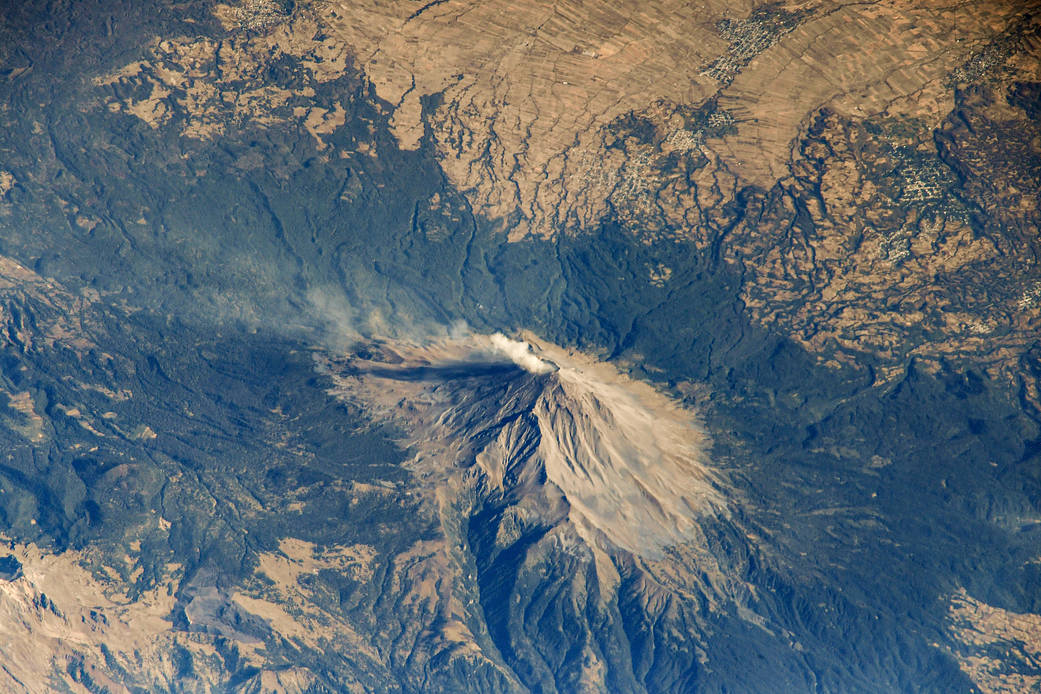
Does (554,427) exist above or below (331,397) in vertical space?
below

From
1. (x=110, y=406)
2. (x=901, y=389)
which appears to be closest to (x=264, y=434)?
(x=110, y=406)

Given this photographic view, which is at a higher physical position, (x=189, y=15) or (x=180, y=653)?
(x=189, y=15)

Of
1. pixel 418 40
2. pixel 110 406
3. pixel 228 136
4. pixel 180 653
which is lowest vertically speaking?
pixel 180 653

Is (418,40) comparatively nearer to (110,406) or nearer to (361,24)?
(361,24)

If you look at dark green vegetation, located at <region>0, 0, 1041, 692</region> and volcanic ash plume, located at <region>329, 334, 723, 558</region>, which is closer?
dark green vegetation, located at <region>0, 0, 1041, 692</region>

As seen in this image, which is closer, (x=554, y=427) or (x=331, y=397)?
(x=331, y=397)
